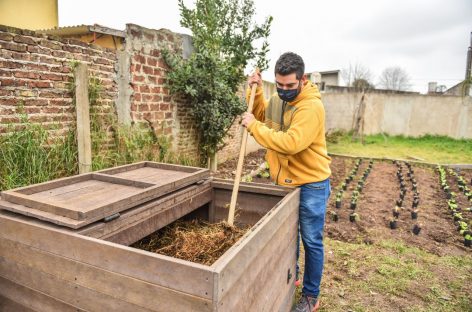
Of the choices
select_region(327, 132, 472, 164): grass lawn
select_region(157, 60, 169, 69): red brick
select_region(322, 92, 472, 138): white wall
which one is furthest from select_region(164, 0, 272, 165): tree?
select_region(322, 92, 472, 138): white wall

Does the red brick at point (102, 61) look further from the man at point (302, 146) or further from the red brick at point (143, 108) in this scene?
the man at point (302, 146)

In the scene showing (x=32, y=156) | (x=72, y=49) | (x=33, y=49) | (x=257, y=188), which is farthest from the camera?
(x=72, y=49)

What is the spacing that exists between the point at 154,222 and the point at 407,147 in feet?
44.2

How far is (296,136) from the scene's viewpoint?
2359 millimetres

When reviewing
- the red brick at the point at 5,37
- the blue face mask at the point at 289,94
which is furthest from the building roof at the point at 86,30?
the blue face mask at the point at 289,94

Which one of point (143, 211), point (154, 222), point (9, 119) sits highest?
point (9, 119)

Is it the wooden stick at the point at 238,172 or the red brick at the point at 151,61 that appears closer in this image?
the wooden stick at the point at 238,172

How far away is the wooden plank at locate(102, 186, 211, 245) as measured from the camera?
199 cm

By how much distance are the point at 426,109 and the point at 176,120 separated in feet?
43.2

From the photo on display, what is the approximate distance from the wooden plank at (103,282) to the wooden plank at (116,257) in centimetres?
3

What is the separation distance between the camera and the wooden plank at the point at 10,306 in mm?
1788

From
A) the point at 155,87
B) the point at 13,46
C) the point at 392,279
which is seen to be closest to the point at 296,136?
the point at 392,279

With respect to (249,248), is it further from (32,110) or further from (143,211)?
(32,110)

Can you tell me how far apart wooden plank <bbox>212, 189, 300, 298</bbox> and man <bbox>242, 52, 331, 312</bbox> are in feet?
1.31
